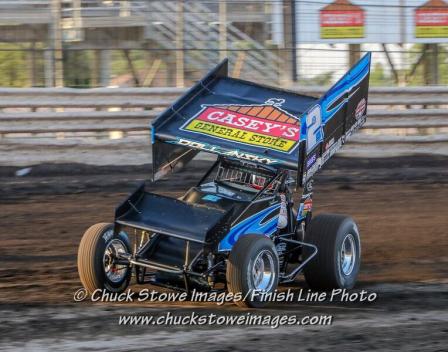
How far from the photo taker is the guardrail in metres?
14.1

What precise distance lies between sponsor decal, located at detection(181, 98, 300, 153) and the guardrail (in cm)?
676

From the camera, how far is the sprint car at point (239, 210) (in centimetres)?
667

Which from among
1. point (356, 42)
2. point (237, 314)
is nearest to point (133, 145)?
point (356, 42)

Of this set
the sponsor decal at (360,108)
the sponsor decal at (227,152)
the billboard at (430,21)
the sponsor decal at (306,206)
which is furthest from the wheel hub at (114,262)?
the billboard at (430,21)

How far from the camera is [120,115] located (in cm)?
1438

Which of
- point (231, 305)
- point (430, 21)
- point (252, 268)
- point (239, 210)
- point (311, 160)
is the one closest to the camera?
point (252, 268)

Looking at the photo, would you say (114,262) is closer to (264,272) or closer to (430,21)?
(264,272)

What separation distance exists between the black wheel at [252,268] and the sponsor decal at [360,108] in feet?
6.67

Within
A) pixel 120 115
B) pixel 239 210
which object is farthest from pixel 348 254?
pixel 120 115

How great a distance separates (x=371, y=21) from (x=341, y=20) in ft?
1.77

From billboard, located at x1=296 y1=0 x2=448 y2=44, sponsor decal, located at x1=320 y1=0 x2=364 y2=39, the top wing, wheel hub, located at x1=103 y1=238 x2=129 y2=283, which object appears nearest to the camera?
wheel hub, located at x1=103 y1=238 x2=129 y2=283

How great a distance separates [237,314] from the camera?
6438 mm

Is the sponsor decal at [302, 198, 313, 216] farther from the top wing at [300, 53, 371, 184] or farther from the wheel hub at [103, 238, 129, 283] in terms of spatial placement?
the wheel hub at [103, 238, 129, 283]

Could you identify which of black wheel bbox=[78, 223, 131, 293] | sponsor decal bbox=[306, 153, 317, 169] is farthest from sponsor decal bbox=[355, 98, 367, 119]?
black wheel bbox=[78, 223, 131, 293]
